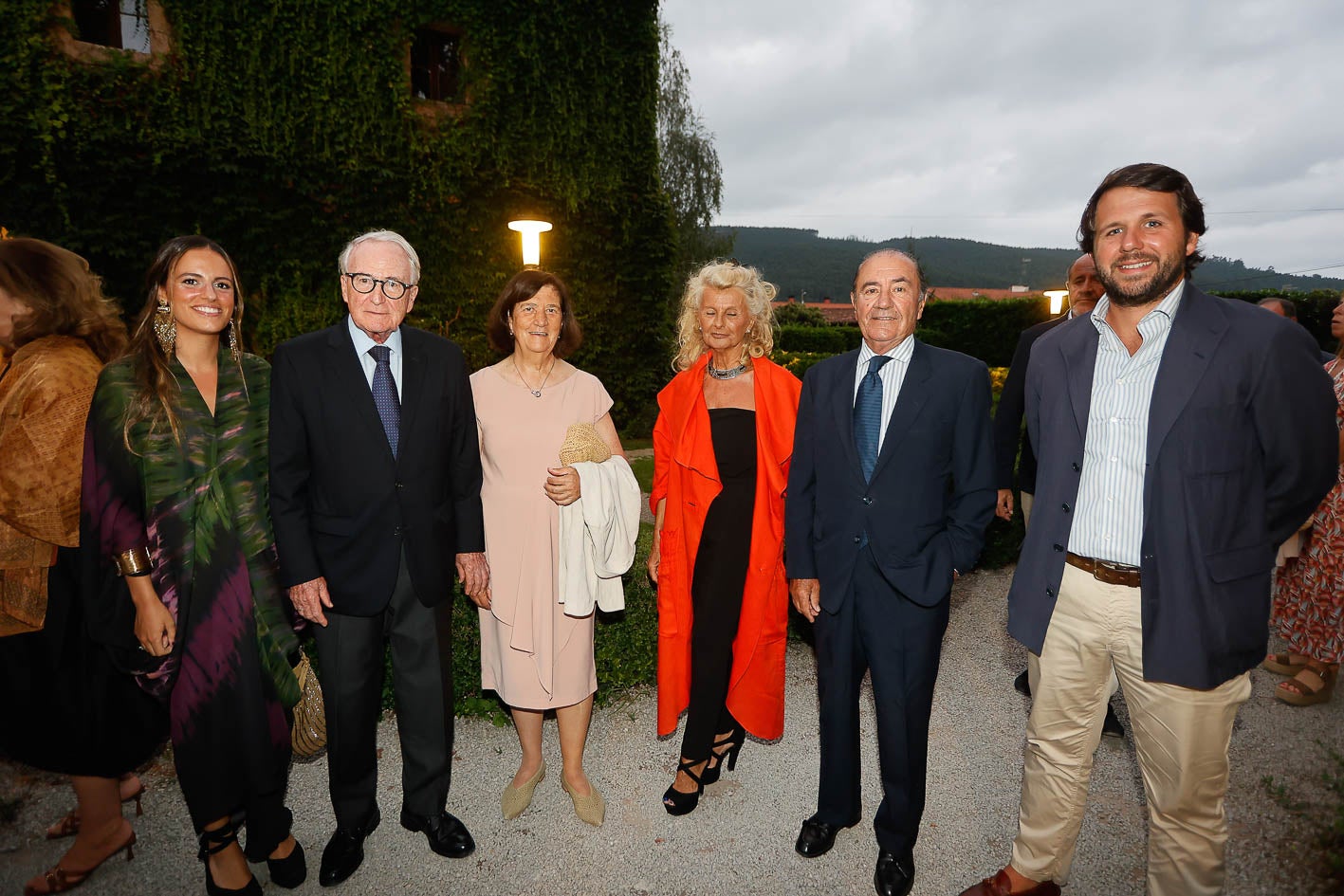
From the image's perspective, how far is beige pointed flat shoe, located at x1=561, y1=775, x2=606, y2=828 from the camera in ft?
10.1

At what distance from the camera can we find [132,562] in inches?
89.7

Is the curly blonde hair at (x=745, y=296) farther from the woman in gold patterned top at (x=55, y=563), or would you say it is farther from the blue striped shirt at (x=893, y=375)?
the woman in gold patterned top at (x=55, y=563)

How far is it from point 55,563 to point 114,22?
8.57 metres

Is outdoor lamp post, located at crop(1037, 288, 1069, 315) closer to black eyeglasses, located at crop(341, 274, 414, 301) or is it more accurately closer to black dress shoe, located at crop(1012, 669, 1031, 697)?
black dress shoe, located at crop(1012, 669, 1031, 697)

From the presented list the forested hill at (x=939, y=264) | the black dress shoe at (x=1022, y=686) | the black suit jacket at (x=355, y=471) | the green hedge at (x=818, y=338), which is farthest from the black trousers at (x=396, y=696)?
the forested hill at (x=939, y=264)

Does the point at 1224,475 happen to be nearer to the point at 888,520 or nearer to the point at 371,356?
the point at 888,520

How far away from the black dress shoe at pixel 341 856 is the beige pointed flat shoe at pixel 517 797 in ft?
2.04

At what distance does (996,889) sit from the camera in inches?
102

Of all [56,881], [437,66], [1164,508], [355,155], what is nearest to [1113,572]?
[1164,508]

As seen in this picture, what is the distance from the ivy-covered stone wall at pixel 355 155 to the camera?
24.8 ft

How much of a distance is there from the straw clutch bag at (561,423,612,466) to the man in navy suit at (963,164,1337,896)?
1730 millimetres

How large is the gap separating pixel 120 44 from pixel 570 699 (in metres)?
9.67

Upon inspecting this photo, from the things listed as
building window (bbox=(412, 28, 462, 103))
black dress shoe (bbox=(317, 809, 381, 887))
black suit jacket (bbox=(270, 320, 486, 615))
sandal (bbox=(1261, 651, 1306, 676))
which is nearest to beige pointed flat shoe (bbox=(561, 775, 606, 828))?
black dress shoe (bbox=(317, 809, 381, 887))

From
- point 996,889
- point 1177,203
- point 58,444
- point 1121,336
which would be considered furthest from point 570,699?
point 1177,203
